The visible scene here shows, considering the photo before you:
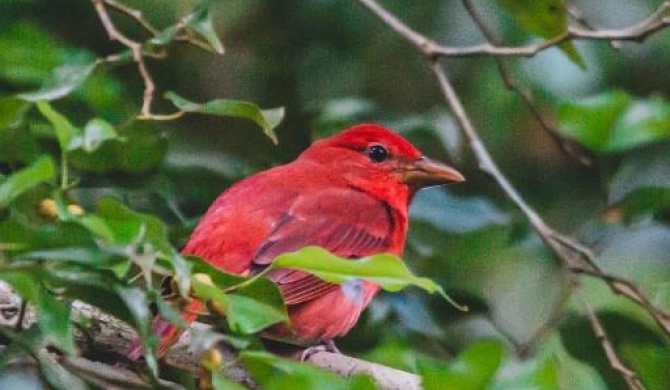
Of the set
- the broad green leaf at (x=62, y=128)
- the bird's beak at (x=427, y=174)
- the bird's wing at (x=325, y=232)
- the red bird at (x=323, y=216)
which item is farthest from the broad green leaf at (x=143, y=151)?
the broad green leaf at (x=62, y=128)

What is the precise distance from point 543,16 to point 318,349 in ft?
4.08

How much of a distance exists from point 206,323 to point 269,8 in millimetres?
2969

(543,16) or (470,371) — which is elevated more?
(543,16)

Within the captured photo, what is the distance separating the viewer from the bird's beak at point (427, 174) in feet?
16.1

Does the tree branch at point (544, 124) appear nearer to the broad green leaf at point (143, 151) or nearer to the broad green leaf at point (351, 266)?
the broad green leaf at point (143, 151)

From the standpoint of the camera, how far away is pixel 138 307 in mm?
2516

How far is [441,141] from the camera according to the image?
5031 millimetres

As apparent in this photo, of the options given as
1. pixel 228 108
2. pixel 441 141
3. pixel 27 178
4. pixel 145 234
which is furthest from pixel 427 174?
pixel 27 178

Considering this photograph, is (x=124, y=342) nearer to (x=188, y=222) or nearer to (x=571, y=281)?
(x=188, y=222)

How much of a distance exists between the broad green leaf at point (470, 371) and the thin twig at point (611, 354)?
1.39m

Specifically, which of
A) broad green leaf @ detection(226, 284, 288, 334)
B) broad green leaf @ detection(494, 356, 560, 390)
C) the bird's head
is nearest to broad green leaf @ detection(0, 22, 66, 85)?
the bird's head

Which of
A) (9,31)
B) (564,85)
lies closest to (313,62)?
(564,85)

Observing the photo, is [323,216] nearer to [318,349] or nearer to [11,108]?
[318,349]

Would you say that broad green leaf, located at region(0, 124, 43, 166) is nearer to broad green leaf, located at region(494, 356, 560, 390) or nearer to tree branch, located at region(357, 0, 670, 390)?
broad green leaf, located at region(494, 356, 560, 390)
